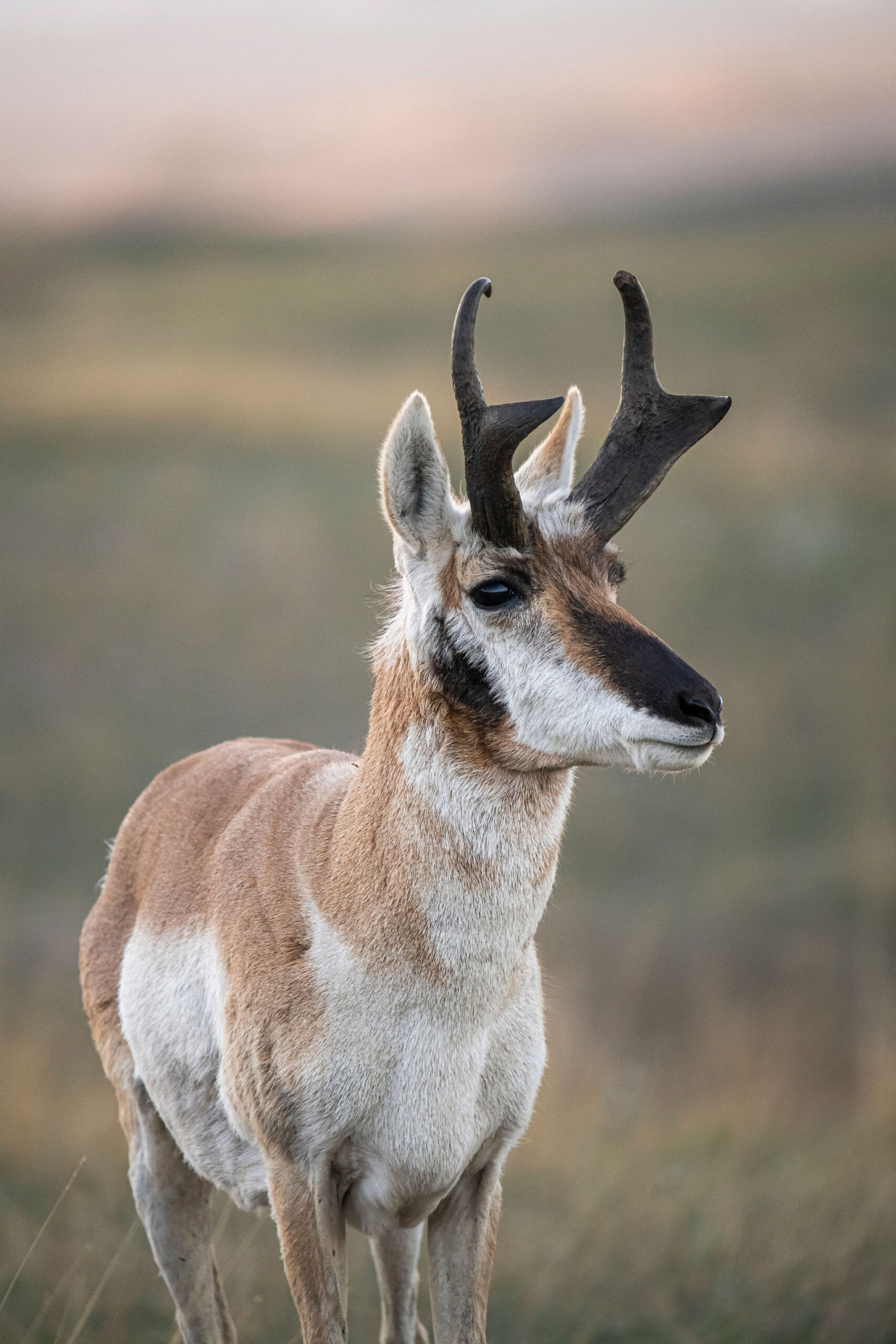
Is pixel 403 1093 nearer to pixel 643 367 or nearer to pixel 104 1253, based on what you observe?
pixel 643 367

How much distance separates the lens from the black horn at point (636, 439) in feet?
14.6

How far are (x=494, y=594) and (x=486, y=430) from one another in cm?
58

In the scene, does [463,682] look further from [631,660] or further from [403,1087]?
[403,1087]

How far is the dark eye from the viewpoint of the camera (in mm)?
4254

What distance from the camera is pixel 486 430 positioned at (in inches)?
162

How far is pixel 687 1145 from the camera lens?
11.7 meters

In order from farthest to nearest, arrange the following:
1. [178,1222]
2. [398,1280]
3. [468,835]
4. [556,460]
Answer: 1. [178,1222]
2. [398,1280]
3. [556,460]
4. [468,835]

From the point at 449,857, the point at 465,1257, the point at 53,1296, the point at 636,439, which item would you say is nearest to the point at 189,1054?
the point at 465,1257

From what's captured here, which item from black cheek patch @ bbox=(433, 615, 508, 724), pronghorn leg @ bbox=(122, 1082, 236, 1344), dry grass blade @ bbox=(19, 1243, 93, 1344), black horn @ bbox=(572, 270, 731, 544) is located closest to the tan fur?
black cheek patch @ bbox=(433, 615, 508, 724)

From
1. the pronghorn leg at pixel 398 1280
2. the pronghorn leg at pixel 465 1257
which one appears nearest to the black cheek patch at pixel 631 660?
the pronghorn leg at pixel 465 1257

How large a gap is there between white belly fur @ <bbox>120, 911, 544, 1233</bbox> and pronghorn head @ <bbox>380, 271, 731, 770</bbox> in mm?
954

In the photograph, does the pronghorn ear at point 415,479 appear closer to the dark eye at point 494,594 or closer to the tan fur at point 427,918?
the tan fur at point 427,918

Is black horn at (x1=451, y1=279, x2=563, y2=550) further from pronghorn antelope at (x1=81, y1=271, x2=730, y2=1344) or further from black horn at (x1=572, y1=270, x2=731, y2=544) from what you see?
black horn at (x1=572, y1=270, x2=731, y2=544)

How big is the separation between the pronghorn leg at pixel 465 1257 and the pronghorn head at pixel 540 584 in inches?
71.7
